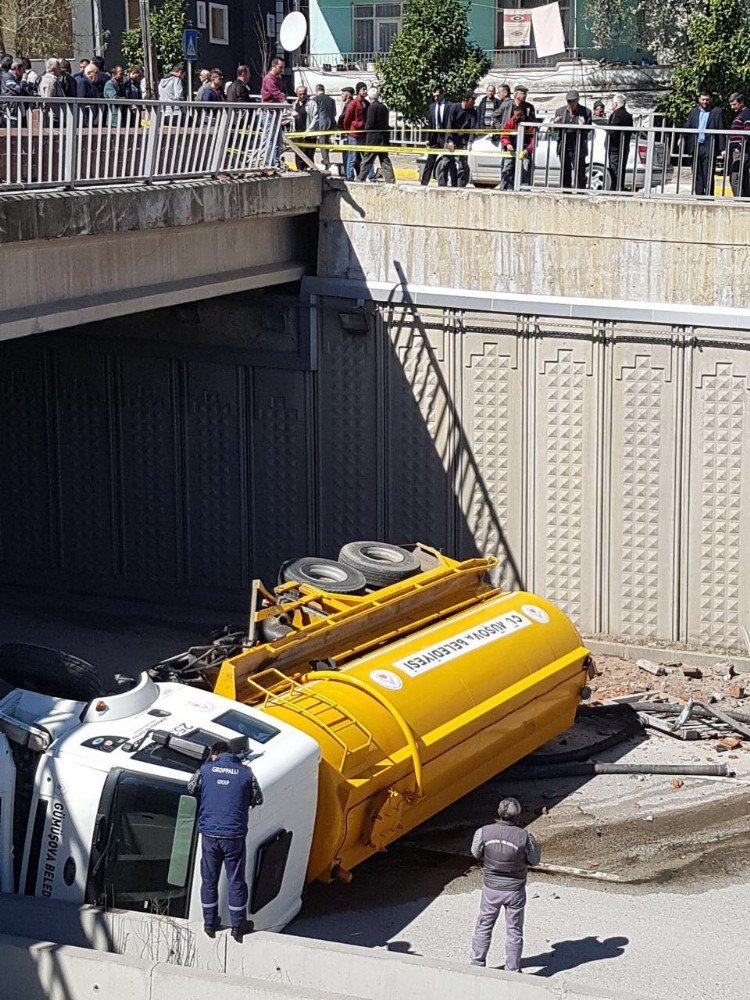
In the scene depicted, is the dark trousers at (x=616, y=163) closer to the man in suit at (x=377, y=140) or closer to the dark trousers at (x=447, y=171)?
the dark trousers at (x=447, y=171)

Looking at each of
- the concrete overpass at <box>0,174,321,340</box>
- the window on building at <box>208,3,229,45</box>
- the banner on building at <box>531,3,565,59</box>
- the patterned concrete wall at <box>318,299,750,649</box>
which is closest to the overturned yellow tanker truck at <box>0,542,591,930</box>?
the patterned concrete wall at <box>318,299,750,649</box>

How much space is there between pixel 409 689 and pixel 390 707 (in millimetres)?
428

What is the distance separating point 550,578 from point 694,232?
13.9ft

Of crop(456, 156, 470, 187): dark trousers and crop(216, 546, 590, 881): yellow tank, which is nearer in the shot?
crop(216, 546, 590, 881): yellow tank

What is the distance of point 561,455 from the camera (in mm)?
16047

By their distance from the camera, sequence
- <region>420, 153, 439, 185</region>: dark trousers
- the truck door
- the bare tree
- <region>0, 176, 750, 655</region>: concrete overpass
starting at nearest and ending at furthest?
the truck door < <region>0, 176, 750, 655</region>: concrete overpass < <region>420, 153, 439, 185</region>: dark trousers < the bare tree

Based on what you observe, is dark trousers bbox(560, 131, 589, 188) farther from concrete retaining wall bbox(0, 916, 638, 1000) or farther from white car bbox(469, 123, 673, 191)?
concrete retaining wall bbox(0, 916, 638, 1000)

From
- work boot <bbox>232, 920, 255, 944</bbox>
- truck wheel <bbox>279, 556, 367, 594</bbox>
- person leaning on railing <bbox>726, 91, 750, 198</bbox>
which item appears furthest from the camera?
person leaning on railing <bbox>726, 91, 750, 198</bbox>

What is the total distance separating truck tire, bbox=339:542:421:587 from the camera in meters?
13.0

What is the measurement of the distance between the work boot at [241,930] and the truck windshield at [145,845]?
17.5 inches

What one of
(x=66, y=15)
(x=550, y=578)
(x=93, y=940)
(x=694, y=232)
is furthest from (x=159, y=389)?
(x=66, y=15)

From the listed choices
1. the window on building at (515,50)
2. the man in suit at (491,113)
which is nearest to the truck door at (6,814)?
the man in suit at (491,113)

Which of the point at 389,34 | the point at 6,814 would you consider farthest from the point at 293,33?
the point at 389,34

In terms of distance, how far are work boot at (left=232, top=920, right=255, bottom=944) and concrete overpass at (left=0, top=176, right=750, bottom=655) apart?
6.46m
